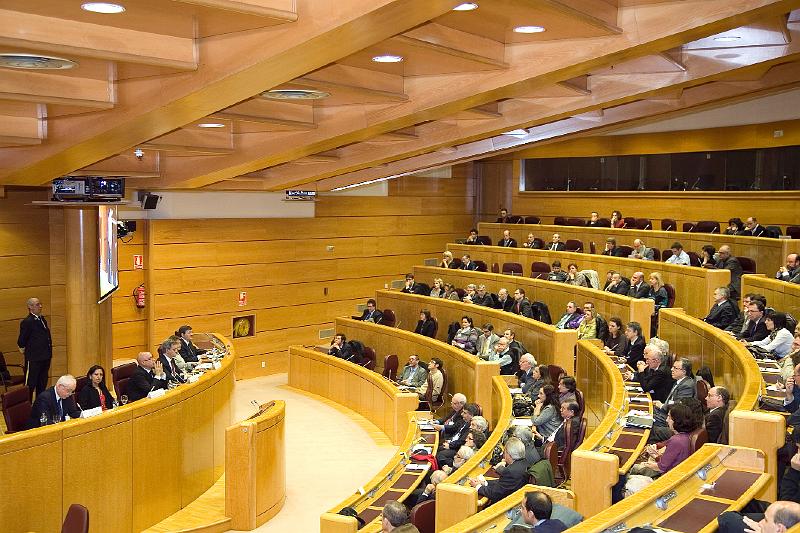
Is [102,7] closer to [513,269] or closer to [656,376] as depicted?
[656,376]

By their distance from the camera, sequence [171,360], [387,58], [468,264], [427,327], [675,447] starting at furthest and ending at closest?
[468,264] < [427,327] < [171,360] < [387,58] < [675,447]

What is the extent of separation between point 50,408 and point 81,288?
421 centimetres

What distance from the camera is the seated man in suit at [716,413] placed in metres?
5.83

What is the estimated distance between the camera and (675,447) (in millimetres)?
5656

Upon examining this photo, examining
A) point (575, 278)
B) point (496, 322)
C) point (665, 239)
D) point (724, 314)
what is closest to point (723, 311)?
point (724, 314)

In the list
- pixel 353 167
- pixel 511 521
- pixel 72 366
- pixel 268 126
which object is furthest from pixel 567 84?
pixel 72 366

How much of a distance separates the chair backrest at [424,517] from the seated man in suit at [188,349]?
217 inches

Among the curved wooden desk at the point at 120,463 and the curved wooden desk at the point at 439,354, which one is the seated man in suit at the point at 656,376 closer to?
the curved wooden desk at the point at 439,354

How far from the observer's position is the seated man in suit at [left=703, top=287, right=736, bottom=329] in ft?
30.2

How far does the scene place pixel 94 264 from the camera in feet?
37.3

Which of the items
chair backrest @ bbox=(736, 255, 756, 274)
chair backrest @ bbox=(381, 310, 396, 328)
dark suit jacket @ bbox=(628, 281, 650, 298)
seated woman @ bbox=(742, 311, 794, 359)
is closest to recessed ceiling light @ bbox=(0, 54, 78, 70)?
seated woman @ bbox=(742, 311, 794, 359)

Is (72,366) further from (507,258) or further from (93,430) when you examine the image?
(507,258)

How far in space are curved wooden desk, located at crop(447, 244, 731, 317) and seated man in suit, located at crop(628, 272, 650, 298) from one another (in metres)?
0.56

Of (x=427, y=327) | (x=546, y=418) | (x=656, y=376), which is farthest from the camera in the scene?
(x=427, y=327)
